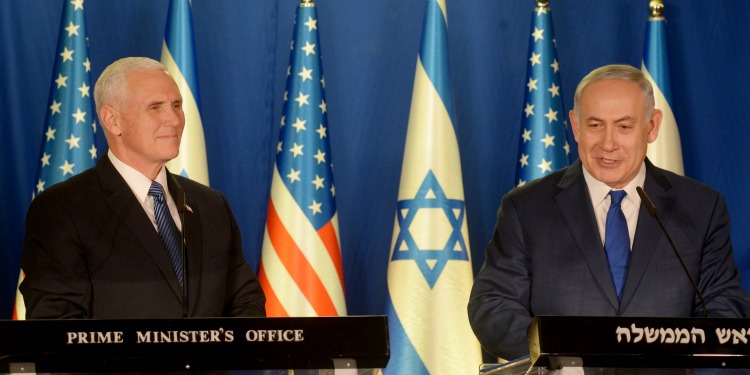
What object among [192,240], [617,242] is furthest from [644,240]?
[192,240]

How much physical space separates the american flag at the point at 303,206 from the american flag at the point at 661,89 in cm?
151

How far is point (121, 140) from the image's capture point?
3.26 meters

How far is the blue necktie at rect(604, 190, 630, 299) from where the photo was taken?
10.3ft

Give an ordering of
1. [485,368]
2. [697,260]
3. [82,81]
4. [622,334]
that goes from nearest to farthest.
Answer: [622,334], [485,368], [697,260], [82,81]

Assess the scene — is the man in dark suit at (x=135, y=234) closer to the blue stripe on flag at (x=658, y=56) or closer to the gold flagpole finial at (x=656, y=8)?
the blue stripe on flag at (x=658, y=56)

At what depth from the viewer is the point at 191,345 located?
90.4 inches

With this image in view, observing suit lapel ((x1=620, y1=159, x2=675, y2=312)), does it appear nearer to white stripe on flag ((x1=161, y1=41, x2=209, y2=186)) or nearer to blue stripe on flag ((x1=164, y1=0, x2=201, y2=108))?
white stripe on flag ((x1=161, y1=41, x2=209, y2=186))

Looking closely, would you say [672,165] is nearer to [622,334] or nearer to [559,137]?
[559,137]

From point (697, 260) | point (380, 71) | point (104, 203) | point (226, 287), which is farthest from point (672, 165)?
point (104, 203)

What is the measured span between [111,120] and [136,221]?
349 mm

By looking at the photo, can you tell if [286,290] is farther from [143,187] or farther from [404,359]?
[143,187]

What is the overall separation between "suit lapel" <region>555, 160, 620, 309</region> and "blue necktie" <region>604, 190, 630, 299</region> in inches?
1.3

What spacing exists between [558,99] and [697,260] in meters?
2.02

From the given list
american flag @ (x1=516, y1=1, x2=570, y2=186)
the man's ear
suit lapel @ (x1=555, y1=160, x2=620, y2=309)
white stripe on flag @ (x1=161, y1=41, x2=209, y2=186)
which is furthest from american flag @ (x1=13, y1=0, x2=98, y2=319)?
suit lapel @ (x1=555, y1=160, x2=620, y2=309)
